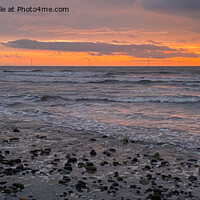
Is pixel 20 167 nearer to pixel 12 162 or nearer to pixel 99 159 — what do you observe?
pixel 12 162

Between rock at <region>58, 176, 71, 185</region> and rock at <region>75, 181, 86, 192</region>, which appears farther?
rock at <region>58, 176, 71, 185</region>

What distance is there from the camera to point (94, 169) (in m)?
5.67

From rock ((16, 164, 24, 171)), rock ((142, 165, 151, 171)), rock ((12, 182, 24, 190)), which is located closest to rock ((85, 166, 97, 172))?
rock ((142, 165, 151, 171))

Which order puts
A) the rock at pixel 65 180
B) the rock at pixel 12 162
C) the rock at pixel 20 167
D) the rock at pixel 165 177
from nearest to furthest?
the rock at pixel 65 180 → the rock at pixel 165 177 → the rock at pixel 20 167 → the rock at pixel 12 162

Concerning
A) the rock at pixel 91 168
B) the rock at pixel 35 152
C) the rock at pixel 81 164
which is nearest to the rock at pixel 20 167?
the rock at pixel 35 152

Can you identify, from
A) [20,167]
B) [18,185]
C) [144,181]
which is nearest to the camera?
[18,185]

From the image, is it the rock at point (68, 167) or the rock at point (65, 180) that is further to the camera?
the rock at point (68, 167)

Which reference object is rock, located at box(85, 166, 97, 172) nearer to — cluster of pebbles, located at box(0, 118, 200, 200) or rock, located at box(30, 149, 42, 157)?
cluster of pebbles, located at box(0, 118, 200, 200)

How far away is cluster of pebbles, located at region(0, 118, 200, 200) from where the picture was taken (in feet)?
15.1

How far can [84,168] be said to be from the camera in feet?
18.9

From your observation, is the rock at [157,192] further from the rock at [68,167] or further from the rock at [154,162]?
the rock at [68,167]

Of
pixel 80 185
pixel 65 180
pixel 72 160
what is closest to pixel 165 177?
pixel 80 185

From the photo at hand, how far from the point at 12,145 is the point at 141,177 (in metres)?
4.02

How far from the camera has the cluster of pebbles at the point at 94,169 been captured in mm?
4602
